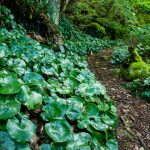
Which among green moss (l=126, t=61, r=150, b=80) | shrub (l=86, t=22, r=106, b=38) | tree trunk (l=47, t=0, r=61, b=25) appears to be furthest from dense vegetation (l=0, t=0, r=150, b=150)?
shrub (l=86, t=22, r=106, b=38)

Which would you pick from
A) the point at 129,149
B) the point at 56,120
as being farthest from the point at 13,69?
the point at 129,149

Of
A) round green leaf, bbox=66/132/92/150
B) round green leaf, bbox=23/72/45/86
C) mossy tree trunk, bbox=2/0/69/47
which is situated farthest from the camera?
mossy tree trunk, bbox=2/0/69/47

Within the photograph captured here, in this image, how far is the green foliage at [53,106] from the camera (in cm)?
253

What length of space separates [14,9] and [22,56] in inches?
115

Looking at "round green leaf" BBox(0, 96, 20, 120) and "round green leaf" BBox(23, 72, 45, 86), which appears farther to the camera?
"round green leaf" BBox(23, 72, 45, 86)

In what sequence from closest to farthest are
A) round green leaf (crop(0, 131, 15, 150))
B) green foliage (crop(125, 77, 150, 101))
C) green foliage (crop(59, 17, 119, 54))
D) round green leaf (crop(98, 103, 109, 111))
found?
round green leaf (crop(0, 131, 15, 150))
round green leaf (crop(98, 103, 109, 111))
green foliage (crop(125, 77, 150, 101))
green foliage (crop(59, 17, 119, 54))

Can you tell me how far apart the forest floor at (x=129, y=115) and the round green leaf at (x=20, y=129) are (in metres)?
1.36

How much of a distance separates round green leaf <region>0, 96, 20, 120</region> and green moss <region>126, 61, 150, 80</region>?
3.69 meters

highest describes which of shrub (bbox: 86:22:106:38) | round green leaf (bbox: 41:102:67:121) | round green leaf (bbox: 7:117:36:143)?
round green leaf (bbox: 7:117:36:143)

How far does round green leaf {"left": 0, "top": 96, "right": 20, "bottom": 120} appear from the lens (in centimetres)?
246

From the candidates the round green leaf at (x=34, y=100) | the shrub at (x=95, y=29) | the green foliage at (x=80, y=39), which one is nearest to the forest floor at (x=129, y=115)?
the round green leaf at (x=34, y=100)

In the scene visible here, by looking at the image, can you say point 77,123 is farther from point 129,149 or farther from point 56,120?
point 129,149

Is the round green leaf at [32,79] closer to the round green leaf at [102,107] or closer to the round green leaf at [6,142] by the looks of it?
the round green leaf at [102,107]

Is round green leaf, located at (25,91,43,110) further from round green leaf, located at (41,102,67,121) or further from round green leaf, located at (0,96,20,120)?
round green leaf, located at (0,96,20,120)
